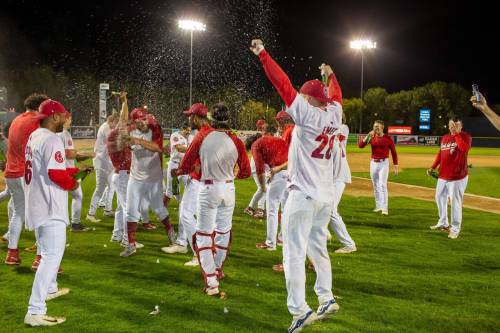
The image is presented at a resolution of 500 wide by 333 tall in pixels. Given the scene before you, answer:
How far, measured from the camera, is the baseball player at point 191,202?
6629 mm

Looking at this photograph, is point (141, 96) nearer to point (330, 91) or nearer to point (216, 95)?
point (216, 95)

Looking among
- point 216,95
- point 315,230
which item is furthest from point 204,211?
point 216,95

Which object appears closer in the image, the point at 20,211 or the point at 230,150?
the point at 230,150

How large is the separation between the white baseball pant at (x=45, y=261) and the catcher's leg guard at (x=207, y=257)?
1.72 m

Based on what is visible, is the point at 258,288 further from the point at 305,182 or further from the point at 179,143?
the point at 179,143

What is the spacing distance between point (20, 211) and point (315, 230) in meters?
4.58

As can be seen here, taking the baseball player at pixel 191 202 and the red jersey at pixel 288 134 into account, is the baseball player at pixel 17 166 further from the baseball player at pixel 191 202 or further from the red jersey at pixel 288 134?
the red jersey at pixel 288 134

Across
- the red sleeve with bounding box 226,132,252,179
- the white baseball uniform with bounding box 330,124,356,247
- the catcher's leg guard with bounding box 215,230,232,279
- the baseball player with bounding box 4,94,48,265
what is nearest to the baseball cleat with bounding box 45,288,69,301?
the baseball player with bounding box 4,94,48,265

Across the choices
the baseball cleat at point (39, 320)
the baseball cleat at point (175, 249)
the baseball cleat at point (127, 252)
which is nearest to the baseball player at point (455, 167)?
the baseball cleat at point (175, 249)

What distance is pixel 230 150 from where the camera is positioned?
6.13 metres

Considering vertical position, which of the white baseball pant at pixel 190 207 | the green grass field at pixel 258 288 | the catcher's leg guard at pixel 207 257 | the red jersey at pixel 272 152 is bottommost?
the green grass field at pixel 258 288

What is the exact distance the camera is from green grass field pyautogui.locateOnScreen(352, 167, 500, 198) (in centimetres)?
1821

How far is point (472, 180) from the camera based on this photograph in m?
21.7

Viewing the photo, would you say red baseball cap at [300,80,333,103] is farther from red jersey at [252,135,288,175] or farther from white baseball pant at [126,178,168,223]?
white baseball pant at [126,178,168,223]
